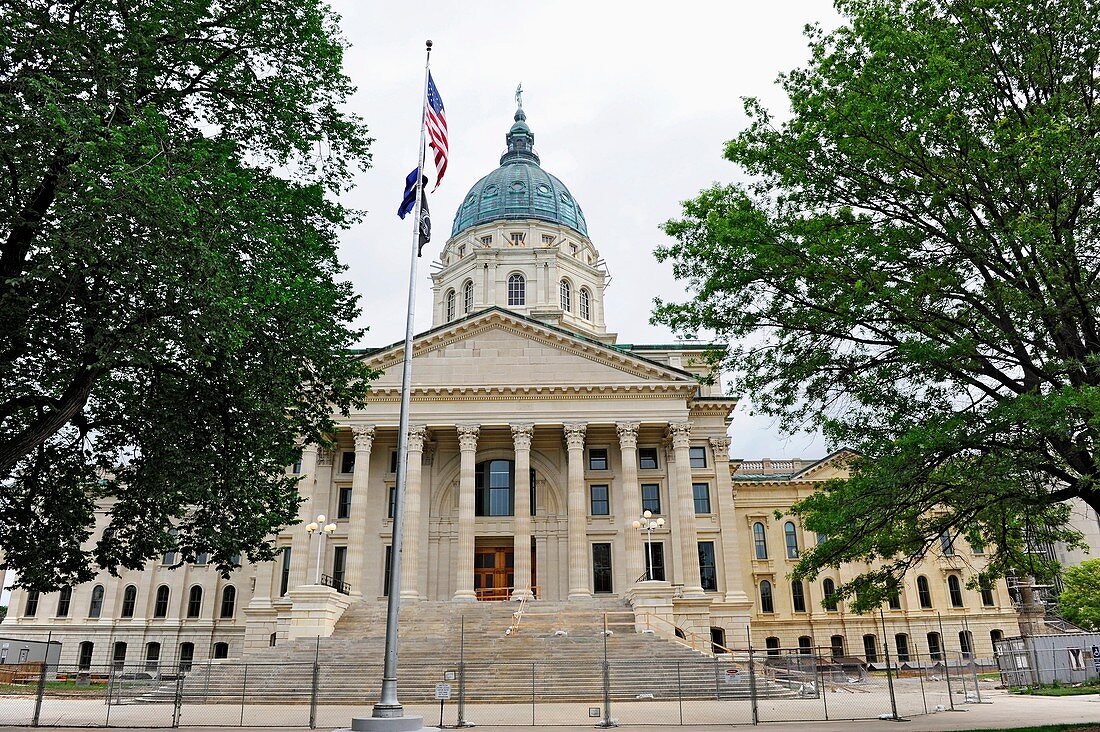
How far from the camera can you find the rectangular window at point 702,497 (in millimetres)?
47266

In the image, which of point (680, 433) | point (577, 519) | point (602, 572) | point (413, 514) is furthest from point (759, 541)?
point (413, 514)

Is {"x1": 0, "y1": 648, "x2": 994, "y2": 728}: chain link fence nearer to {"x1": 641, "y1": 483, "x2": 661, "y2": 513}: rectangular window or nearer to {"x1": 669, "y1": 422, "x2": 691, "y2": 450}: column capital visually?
{"x1": 669, "y1": 422, "x2": 691, "y2": 450}: column capital

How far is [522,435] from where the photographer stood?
43250 mm

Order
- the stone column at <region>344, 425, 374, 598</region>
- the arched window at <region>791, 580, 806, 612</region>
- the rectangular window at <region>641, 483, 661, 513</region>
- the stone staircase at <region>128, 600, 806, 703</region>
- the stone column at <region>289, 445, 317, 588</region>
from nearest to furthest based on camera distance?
the stone staircase at <region>128, 600, 806, 703</region>, the stone column at <region>344, 425, 374, 598</region>, the stone column at <region>289, 445, 317, 588</region>, the rectangular window at <region>641, 483, 661, 513</region>, the arched window at <region>791, 580, 806, 612</region>

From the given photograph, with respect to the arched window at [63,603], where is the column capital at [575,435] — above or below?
above

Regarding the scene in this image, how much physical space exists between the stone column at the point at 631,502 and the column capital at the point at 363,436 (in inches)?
549

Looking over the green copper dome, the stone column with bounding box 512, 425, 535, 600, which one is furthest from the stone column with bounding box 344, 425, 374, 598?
the green copper dome

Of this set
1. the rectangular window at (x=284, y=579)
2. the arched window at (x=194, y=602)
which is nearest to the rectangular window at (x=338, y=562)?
the rectangular window at (x=284, y=579)

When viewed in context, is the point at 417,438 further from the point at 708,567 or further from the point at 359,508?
the point at 708,567

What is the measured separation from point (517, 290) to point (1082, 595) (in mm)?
46752

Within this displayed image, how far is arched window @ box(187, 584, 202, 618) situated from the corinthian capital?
27.3m

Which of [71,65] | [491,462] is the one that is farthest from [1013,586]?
[71,65]

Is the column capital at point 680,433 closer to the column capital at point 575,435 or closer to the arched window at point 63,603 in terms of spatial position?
the column capital at point 575,435

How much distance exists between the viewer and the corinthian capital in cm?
4303
